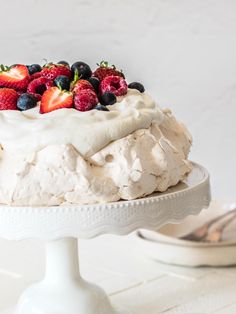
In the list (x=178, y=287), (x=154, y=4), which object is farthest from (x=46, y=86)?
(x=154, y=4)

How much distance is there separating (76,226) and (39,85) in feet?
1.08

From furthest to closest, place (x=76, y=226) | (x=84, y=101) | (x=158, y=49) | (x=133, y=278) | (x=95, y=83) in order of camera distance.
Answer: (x=158, y=49) → (x=133, y=278) → (x=95, y=83) → (x=84, y=101) → (x=76, y=226)

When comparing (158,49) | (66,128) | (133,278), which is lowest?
(133,278)

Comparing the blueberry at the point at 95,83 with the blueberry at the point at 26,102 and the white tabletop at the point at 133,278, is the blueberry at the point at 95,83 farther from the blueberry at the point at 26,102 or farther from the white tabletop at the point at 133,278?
the white tabletop at the point at 133,278

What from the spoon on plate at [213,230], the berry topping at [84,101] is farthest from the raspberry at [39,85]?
the spoon on plate at [213,230]

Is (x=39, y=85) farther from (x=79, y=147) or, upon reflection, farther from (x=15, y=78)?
(x=79, y=147)

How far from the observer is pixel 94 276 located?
1638 mm

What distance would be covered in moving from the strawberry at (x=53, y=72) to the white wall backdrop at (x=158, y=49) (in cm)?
127

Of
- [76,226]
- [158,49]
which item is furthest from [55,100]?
[158,49]

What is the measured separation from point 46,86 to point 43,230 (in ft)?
1.05

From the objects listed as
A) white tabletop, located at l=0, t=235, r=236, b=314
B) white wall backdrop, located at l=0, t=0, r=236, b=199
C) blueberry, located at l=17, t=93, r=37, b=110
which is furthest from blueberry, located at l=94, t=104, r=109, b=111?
white wall backdrop, located at l=0, t=0, r=236, b=199

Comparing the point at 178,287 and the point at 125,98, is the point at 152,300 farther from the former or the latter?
the point at 125,98

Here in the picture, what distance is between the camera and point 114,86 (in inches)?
53.6

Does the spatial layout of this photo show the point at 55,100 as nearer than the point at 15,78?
Yes
